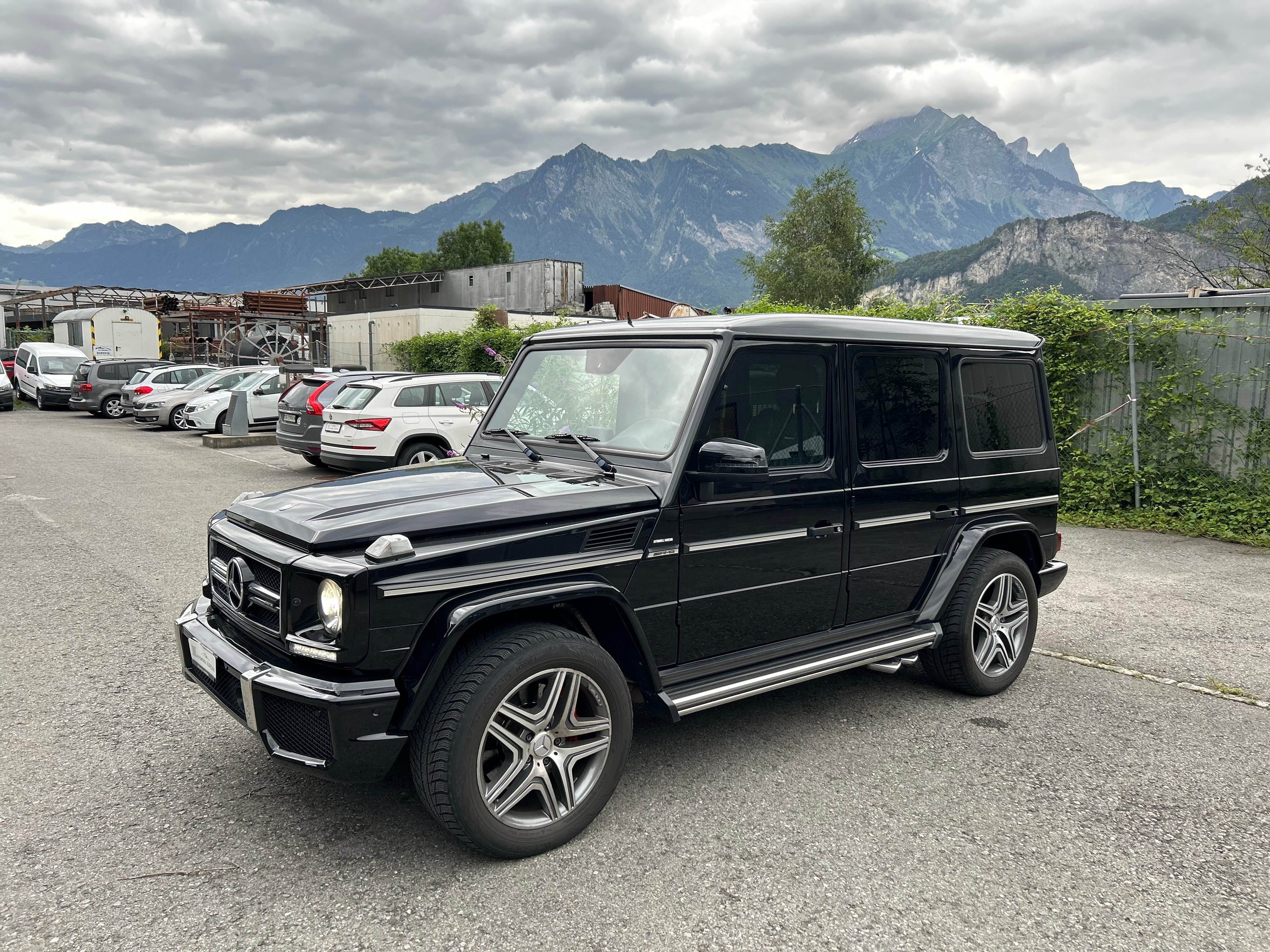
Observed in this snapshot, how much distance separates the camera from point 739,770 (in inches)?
147

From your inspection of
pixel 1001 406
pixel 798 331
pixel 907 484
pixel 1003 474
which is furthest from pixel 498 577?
pixel 1001 406

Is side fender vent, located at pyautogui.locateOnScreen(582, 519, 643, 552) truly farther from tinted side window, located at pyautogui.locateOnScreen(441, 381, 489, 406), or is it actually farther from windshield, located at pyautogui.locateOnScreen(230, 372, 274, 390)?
windshield, located at pyautogui.locateOnScreen(230, 372, 274, 390)

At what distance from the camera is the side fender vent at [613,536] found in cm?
313

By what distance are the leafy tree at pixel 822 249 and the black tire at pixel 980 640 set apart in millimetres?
57568

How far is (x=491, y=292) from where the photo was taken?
5553cm

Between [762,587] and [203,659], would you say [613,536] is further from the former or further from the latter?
[203,659]

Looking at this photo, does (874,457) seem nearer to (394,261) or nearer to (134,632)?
(134,632)

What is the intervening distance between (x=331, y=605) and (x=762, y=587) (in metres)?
1.75

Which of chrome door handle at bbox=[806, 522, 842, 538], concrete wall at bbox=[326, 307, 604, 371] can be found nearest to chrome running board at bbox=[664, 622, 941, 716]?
chrome door handle at bbox=[806, 522, 842, 538]

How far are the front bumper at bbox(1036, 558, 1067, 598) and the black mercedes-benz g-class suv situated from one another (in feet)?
0.19

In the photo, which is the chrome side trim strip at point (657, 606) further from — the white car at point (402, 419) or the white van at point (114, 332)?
the white van at point (114, 332)

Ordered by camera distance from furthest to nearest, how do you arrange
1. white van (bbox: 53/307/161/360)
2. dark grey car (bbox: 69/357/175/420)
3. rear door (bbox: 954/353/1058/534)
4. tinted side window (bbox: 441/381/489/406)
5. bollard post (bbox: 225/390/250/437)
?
white van (bbox: 53/307/161/360) → dark grey car (bbox: 69/357/175/420) → bollard post (bbox: 225/390/250/437) → tinted side window (bbox: 441/381/489/406) → rear door (bbox: 954/353/1058/534)

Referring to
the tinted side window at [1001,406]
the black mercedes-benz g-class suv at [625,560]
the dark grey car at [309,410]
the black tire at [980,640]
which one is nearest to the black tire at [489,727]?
the black mercedes-benz g-class suv at [625,560]

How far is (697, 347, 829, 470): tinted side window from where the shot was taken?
3582 mm
